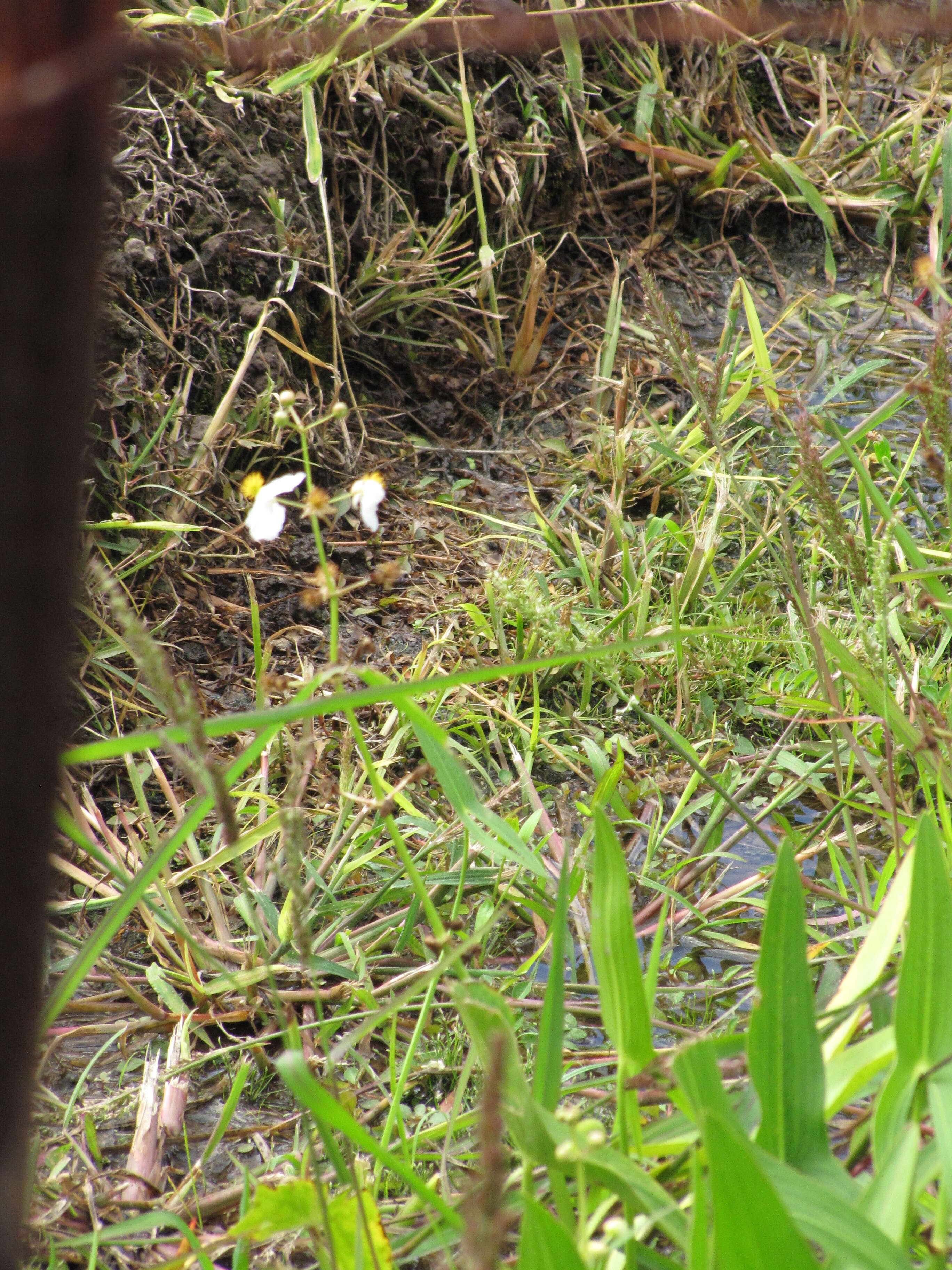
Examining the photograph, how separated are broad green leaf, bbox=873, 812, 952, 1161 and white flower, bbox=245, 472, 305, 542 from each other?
0.54 meters

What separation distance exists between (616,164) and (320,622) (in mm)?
1552

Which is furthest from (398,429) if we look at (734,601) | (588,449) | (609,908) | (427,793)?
(609,908)

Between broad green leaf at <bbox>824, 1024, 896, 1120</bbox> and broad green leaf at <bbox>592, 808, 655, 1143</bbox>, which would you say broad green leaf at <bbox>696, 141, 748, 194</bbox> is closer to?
broad green leaf at <bbox>592, 808, 655, 1143</bbox>

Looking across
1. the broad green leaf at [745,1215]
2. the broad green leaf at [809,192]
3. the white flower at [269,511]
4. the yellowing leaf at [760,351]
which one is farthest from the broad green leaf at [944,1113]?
the broad green leaf at [809,192]

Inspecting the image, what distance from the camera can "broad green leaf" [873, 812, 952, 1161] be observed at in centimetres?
63

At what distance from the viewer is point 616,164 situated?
2.55 metres

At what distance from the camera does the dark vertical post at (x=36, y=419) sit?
326 mm

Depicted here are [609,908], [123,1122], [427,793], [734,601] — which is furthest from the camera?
[734,601]

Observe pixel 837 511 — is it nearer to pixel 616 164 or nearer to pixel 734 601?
pixel 734 601

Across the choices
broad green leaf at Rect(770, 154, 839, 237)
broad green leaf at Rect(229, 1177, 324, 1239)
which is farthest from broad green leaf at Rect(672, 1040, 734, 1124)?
broad green leaf at Rect(770, 154, 839, 237)

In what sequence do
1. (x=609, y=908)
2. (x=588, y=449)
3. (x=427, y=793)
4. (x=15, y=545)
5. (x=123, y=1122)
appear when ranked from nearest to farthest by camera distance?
(x=15, y=545)
(x=609, y=908)
(x=123, y=1122)
(x=427, y=793)
(x=588, y=449)

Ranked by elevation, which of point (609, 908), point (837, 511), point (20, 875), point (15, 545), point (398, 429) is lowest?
point (398, 429)

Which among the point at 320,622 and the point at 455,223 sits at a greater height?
the point at 455,223

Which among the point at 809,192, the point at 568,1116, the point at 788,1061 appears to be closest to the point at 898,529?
the point at 788,1061
